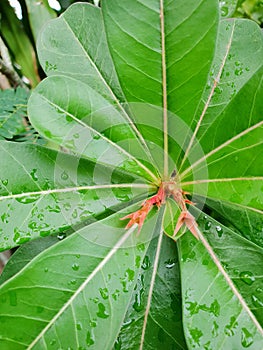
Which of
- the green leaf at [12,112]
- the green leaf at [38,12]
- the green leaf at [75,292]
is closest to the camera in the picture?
the green leaf at [75,292]

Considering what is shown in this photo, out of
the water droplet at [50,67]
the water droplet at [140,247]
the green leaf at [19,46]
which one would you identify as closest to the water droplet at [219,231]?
the water droplet at [140,247]

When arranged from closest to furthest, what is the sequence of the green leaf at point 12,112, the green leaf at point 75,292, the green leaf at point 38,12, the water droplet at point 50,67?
the green leaf at point 75,292 → the water droplet at point 50,67 → the green leaf at point 12,112 → the green leaf at point 38,12

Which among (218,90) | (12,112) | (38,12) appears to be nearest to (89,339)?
(218,90)

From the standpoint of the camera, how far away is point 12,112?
0.90 meters

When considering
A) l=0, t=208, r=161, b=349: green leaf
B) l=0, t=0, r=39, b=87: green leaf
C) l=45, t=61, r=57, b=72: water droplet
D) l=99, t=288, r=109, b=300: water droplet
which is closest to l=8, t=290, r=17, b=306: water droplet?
l=0, t=208, r=161, b=349: green leaf

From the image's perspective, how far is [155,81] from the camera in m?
0.57

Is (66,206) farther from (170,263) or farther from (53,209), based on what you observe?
(170,263)

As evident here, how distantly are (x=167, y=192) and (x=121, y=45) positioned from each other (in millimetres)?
207

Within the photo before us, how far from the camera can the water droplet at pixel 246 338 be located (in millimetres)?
526

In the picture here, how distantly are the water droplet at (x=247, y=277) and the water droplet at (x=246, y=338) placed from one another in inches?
2.3

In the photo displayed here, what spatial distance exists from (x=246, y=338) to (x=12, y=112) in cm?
62

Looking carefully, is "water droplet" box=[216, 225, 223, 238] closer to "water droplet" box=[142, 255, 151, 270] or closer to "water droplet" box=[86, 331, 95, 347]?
"water droplet" box=[142, 255, 151, 270]

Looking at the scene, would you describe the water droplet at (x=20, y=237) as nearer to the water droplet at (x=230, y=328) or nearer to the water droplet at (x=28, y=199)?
the water droplet at (x=28, y=199)

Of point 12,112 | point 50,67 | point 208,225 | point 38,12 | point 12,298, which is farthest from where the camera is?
point 38,12
